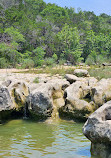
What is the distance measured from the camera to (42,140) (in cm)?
723

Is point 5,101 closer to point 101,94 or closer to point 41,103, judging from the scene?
point 41,103

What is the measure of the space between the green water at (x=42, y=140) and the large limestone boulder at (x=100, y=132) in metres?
0.56

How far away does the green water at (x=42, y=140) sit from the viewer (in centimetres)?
592

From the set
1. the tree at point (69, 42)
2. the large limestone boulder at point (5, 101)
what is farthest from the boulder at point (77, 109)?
the tree at point (69, 42)

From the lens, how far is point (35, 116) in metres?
10.4

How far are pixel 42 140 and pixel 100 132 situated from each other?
276 centimetres

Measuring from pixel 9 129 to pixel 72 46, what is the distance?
1357 inches

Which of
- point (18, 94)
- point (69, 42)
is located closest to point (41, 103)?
point (18, 94)

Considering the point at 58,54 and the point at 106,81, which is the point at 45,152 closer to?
the point at 106,81

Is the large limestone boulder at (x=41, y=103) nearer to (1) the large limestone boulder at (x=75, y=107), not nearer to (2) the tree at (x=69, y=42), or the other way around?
(1) the large limestone boulder at (x=75, y=107)

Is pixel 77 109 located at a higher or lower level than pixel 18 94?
lower

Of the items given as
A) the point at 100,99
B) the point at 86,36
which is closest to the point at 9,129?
the point at 100,99

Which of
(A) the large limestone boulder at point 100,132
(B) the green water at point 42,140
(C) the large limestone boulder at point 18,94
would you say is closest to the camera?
(A) the large limestone boulder at point 100,132

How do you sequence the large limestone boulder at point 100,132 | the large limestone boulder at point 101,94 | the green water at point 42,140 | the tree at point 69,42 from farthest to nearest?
the tree at point 69,42 < the large limestone boulder at point 101,94 < the green water at point 42,140 < the large limestone boulder at point 100,132
